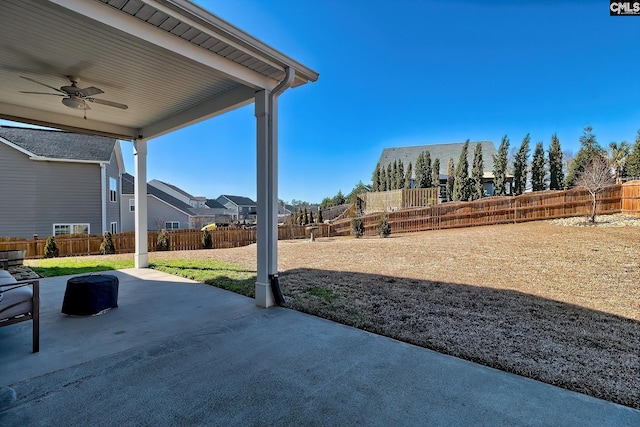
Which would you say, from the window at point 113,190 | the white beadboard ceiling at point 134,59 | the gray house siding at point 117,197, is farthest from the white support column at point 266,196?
the window at point 113,190

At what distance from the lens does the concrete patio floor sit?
6.07 feet

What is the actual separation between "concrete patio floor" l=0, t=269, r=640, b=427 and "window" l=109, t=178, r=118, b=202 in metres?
12.4

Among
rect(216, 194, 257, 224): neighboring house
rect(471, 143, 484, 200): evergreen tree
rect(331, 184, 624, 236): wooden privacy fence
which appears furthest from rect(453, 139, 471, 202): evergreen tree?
rect(216, 194, 257, 224): neighboring house

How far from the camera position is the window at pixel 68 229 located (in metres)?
11.7

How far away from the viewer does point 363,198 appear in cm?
2077

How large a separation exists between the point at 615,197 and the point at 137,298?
16.4m

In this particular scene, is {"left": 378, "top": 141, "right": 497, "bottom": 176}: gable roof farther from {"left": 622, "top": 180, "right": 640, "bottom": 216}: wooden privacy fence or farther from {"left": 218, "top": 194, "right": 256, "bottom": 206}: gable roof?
{"left": 218, "top": 194, "right": 256, "bottom": 206}: gable roof

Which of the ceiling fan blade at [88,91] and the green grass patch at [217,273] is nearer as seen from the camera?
the ceiling fan blade at [88,91]

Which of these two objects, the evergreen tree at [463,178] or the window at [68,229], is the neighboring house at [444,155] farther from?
the window at [68,229]

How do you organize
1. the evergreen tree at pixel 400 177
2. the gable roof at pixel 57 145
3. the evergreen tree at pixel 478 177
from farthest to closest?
1. the evergreen tree at pixel 400 177
2. the evergreen tree at pixel 478 177
3. the gable roof at pixel 57 145

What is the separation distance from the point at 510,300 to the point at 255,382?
13.0 ft

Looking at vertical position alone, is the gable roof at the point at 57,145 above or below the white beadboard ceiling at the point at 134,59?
above

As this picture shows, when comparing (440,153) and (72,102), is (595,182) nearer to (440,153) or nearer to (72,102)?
(440,153)

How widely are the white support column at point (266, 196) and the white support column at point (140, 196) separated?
4.05 meters
